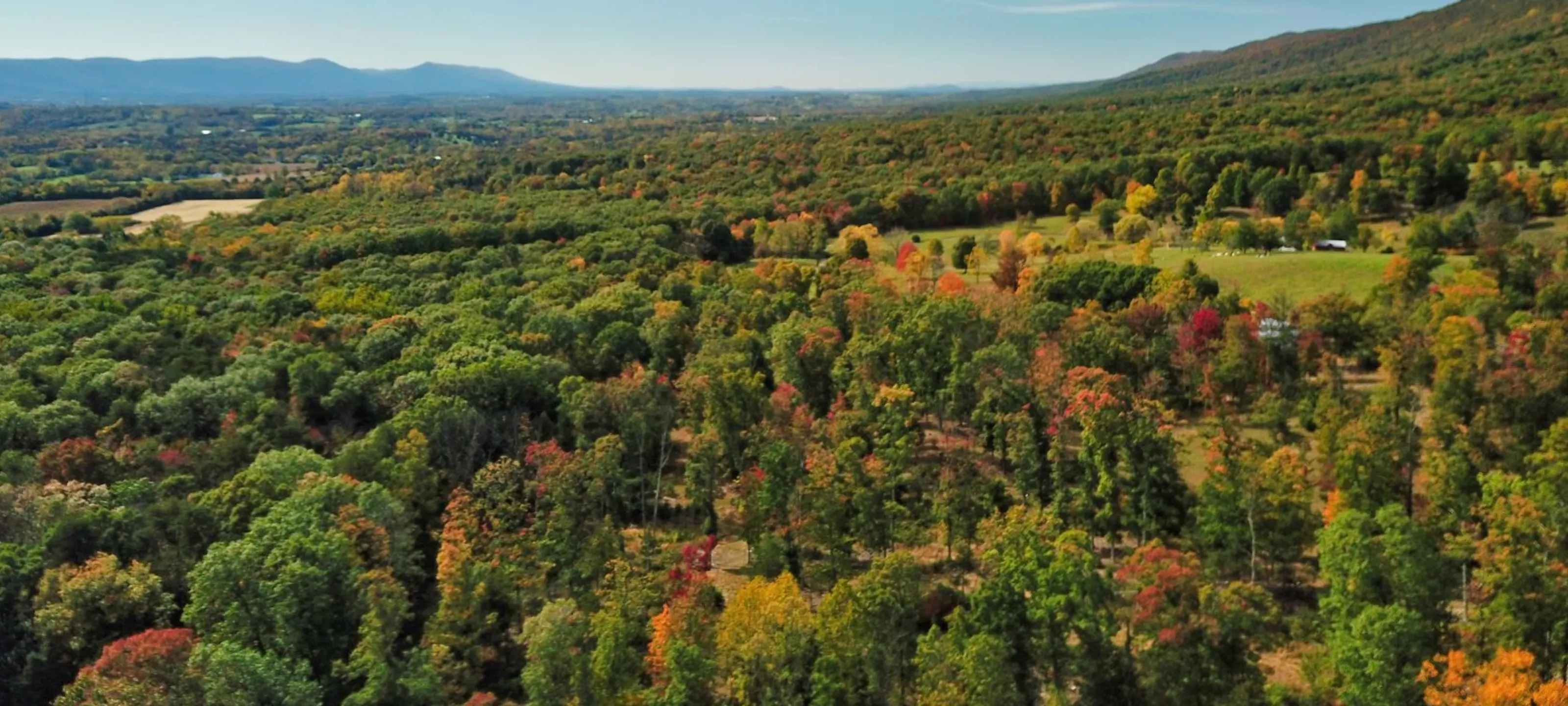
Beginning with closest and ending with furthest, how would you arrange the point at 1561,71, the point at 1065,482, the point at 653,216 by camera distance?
the point at 1065,482, the point at 653,216, the point at 1561,71

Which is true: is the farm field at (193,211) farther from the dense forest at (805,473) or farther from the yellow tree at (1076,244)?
the yellow tree at (1076,244)

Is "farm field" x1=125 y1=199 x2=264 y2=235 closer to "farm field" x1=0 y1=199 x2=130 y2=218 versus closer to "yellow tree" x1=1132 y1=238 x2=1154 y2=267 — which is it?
"farm field" x1=0 y1=199 x2=130 y2=218

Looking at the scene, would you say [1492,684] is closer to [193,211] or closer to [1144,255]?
[1144,255]

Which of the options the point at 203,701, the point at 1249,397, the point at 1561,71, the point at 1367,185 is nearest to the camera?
the point at 203,701

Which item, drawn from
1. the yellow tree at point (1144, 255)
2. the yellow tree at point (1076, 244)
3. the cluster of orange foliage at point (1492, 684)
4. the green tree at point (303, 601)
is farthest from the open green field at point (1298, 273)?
the green tree at point (303, 601)

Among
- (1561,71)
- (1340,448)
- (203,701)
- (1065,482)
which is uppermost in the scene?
(1561,71)

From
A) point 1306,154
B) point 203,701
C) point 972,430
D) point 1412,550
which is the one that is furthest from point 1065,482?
point 1306,154

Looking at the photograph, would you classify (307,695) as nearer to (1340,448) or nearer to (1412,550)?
(1412,550)

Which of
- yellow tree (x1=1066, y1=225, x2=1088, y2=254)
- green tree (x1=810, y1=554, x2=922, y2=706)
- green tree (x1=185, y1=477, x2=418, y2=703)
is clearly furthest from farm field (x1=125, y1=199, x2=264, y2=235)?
green tree (x1=810, y1=554, x2=922, y2=706)
